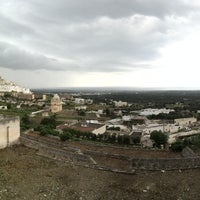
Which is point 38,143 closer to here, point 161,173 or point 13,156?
point 13,156

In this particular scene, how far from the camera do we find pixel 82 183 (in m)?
12.6

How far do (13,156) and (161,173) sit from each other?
23.7ft

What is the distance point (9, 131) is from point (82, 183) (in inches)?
265

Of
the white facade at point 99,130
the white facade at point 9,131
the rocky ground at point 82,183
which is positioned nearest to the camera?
the rocky ground at point 82,183

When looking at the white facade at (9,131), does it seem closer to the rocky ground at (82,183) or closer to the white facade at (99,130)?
the rocky ground at (82,183)

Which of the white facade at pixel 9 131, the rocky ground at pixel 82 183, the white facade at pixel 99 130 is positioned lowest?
the white facade at pixel 99 130

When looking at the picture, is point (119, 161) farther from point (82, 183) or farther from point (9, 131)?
point (9, 131)

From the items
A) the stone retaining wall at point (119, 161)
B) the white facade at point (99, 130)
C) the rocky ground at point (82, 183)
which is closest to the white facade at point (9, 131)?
the stone retaining wall at point (119, 161)

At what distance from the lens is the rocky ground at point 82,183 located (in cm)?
1127

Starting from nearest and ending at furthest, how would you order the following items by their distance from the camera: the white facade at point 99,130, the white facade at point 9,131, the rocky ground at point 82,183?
the rocky ground at point 82,183 < the white facade at point 9,131 < the white facade at point 99,130

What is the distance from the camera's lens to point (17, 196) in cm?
1081

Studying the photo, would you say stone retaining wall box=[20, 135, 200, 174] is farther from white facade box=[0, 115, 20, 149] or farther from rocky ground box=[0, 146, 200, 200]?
white facade box=[0, 115, 20, 149]

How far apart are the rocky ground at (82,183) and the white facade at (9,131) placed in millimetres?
1713

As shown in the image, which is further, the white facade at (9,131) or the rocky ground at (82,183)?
the white facade at (9,131)
